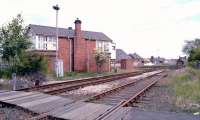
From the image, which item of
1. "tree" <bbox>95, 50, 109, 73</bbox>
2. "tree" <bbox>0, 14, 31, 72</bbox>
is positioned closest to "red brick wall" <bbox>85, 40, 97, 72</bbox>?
"tree" <bbox>95, 50, 109, 73</bbox>

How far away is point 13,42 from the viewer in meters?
24.5

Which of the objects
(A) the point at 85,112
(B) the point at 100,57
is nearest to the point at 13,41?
(A) the point at 85,112

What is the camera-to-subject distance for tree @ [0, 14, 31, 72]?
80.8ft

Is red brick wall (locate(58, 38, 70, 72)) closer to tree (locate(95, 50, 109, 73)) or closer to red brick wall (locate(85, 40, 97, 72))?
red brick wall (locate(85, 40, 97, 72))

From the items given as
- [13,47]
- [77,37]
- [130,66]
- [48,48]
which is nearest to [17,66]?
[13,47]

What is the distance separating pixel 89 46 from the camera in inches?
2196

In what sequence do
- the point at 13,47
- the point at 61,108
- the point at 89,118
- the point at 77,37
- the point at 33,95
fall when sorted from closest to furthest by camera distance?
the point at 89,118 → the point at 61,108 → the point at 33,95 → the point at 13,47 → the point at 77,37

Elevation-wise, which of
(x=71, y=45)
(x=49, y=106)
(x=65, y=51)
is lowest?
(x=49, y=106)

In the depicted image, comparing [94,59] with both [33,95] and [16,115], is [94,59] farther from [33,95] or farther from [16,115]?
[16,115]

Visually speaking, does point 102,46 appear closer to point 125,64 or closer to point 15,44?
point 125,64

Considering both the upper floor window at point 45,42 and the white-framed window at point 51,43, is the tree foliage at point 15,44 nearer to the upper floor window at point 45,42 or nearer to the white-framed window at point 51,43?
the upper floor window at point 45,42

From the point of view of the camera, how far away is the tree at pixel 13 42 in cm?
2462

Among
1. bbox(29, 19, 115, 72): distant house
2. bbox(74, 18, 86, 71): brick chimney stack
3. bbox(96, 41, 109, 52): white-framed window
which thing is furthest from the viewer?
bbox(96, 41, 109, 52): white-framed window

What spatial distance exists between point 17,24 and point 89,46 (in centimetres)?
3093
